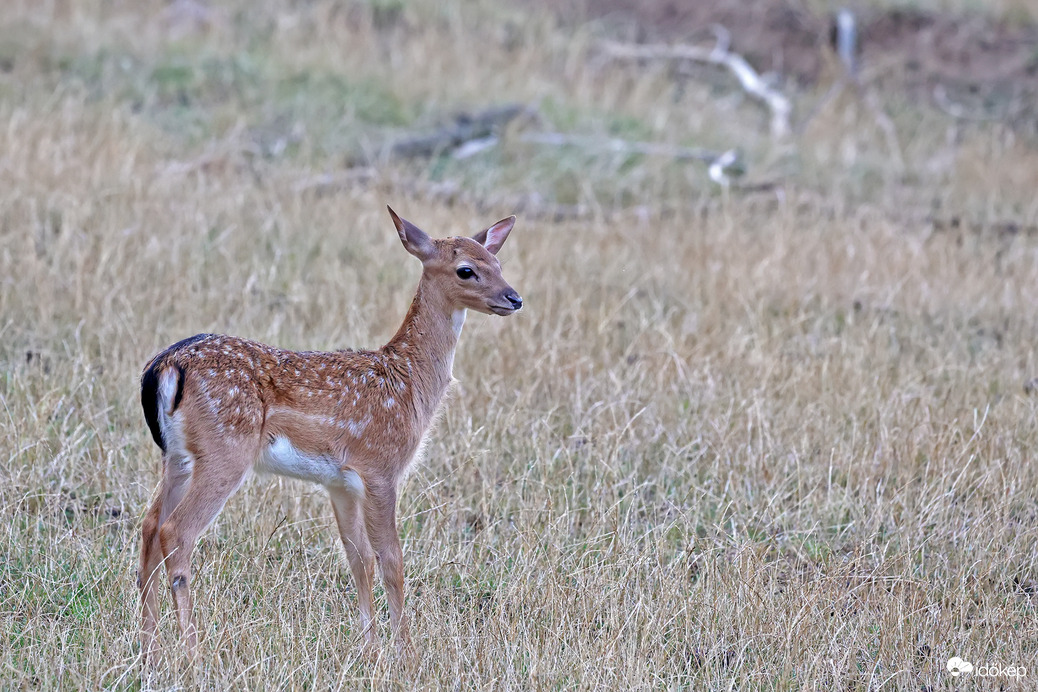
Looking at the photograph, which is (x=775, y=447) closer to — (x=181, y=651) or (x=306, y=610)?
(x=306, y=610)

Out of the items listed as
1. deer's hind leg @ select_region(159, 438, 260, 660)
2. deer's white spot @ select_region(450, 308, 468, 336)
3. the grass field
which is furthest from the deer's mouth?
deer's hind leg @ select_region(159, 438, 260, 660)

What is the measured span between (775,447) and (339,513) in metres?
2.41

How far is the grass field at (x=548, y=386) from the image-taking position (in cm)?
446

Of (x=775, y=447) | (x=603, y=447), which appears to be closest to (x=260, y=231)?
(x=603, y=447)

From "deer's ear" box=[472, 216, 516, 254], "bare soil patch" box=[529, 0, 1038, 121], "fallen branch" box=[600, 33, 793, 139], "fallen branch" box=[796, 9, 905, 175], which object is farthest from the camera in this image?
"bare soil patch" box=[529, 0, 1038, 121]

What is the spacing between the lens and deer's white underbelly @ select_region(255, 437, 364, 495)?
4.31 m

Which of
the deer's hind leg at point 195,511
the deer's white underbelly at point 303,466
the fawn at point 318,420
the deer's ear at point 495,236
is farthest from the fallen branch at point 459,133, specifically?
the deer's hind leg at point 195,511

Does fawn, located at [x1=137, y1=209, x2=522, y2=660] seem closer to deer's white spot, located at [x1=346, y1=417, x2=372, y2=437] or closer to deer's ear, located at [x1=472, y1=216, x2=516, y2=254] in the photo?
deer's white spot, located at [x1=346, y1=417, x2=372, y2=437]

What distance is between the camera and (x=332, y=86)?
12.6 metres

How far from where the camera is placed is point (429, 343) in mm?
4969

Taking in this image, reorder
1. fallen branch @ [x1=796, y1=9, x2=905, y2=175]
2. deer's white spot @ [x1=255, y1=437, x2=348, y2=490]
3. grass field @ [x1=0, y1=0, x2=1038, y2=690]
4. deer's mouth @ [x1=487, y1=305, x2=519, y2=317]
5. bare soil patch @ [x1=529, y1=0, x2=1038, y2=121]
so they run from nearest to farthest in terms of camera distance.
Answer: deer's white spot @ [x1=255, y1=437, x2=348, y2=490] → grass field @ [x1=0, y1=0, x2=1038, y2=690] → deer's mouth @ [x1=487, y1=305, x2=519, y2=317] → fallen branch @ [x1=796, y1=9, x2=905, y2=175] → bare soil patch @ [x1=529, y1=0, x2=1038, y2=121]

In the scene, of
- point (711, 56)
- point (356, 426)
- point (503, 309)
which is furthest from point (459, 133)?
point (356, 426)

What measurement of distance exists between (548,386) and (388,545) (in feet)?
7.70

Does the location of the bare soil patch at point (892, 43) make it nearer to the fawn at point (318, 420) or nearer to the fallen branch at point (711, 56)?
the fallen branch at point (711, 56)
